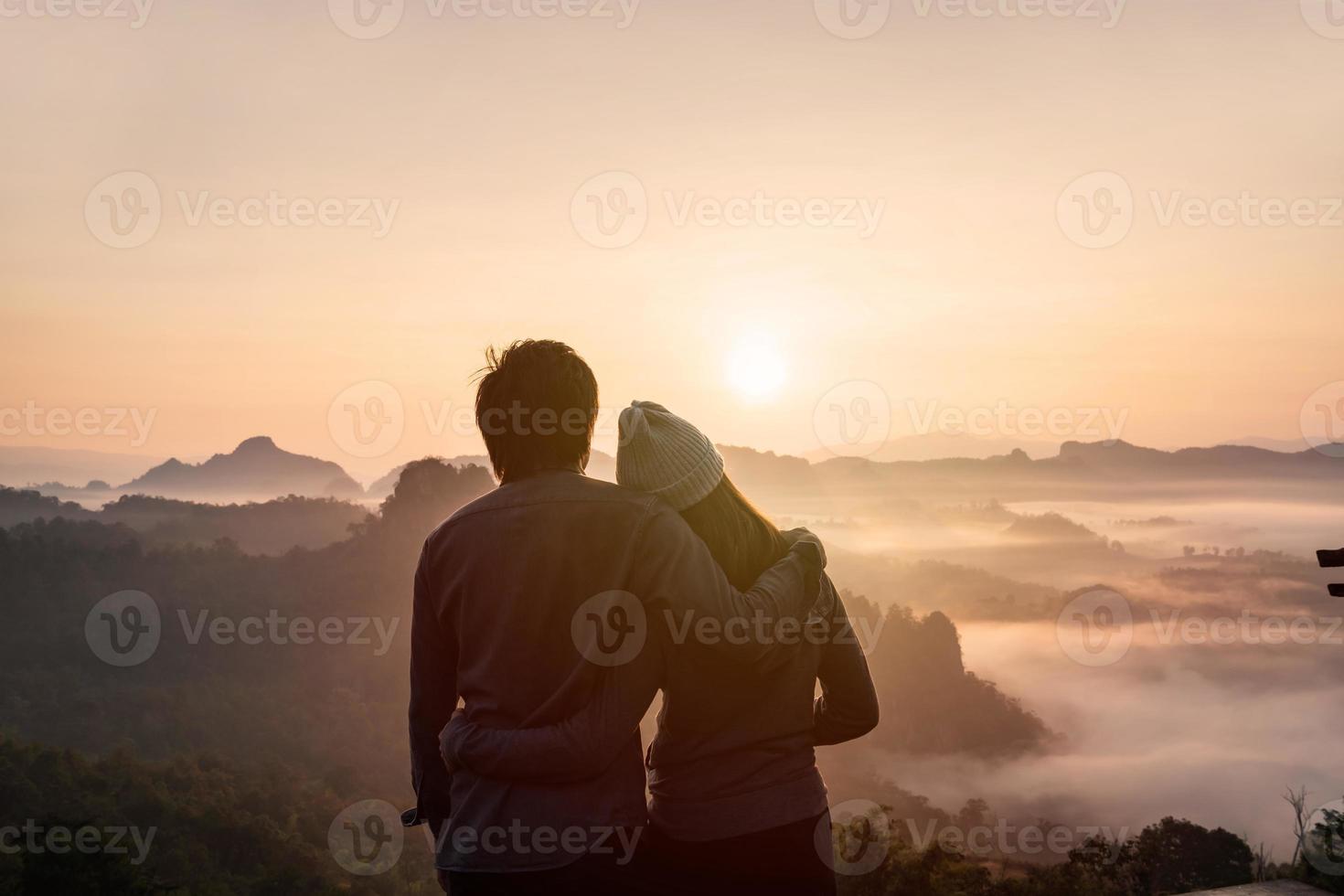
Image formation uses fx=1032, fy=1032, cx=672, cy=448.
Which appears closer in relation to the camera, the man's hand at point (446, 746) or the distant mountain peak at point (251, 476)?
the man's hand at point (446, 746)

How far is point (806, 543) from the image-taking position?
2.83 meters

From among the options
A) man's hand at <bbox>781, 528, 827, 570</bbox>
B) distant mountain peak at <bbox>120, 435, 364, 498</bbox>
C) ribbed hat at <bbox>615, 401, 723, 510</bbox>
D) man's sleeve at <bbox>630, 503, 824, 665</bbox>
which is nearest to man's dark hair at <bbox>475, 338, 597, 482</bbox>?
ribbed hat at <bbox>615, 401, 723, 510</bbox>

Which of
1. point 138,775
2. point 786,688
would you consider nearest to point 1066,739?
point 138,775

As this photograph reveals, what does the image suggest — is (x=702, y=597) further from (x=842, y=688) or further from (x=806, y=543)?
(x=842, y=688)

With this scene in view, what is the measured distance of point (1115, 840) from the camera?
47.5ft

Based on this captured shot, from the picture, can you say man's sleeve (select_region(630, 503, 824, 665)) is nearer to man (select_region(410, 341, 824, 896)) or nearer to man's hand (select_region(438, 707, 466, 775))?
man (select_region(410, 341, 824, 896))

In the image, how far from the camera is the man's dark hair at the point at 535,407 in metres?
2.69

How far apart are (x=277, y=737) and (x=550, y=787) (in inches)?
3184

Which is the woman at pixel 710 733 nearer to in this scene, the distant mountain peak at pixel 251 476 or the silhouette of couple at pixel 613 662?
the silhouette of couple at pixel 613 662

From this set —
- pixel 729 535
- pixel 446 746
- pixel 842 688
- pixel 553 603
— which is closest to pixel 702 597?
pixel 729 535

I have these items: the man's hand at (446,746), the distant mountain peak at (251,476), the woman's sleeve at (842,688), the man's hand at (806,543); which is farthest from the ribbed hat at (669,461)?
the distant mountain peak at (251,476)

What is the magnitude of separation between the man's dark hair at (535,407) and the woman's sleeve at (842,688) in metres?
0.82

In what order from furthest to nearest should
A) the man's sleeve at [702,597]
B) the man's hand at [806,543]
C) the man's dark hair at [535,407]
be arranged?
the man's hand at [806,543] < the man's dark hair at [535,407] < the man's sleeve at [702,597]

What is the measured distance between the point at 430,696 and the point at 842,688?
1.15m
